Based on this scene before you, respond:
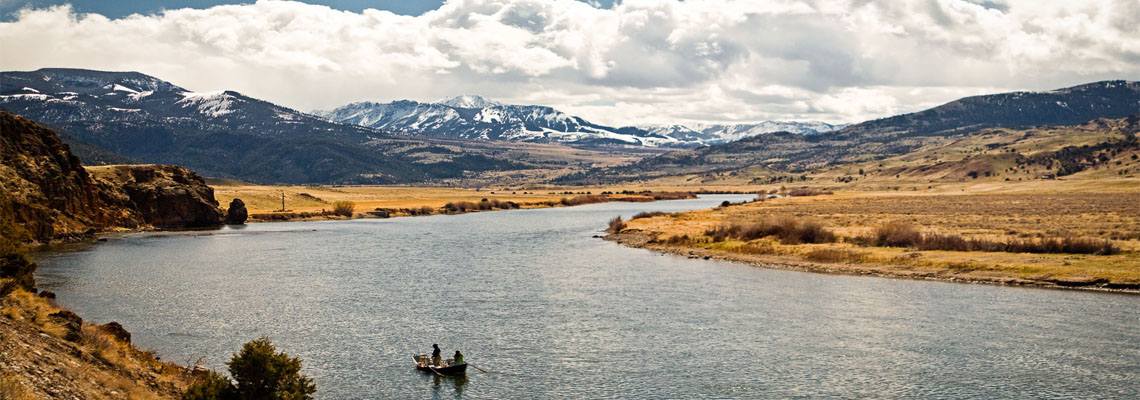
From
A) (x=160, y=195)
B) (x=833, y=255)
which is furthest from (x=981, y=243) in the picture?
(x=160, y=195)

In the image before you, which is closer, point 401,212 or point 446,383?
point 446,383

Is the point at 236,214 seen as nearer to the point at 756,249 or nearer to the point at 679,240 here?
the point at 679,240

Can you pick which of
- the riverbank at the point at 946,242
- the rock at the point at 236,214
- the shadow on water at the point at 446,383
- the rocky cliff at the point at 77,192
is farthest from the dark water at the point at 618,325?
the rock at the point at 236,214

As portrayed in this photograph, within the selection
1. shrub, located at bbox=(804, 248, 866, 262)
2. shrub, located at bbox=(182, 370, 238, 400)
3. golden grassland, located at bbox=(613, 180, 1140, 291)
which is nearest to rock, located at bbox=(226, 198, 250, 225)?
golden grassland, located at bbox=(613, 180, 1140, 291)

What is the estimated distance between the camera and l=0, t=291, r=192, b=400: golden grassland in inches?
846

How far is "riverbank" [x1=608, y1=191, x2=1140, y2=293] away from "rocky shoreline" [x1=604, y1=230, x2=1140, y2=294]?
2.9 inches

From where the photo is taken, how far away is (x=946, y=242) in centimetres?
7150

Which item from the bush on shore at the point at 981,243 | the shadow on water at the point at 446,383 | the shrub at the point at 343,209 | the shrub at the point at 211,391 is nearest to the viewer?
the shrub at the point at 211,391

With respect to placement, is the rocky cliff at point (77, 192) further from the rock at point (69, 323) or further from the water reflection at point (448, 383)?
the water reflection at point (448, 383)

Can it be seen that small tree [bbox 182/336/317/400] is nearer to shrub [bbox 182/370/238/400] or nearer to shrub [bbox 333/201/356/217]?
shrub [bbox 182/370/238/400]

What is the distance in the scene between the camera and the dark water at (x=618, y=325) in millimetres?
33500

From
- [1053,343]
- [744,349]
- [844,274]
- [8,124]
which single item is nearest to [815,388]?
[744,349]

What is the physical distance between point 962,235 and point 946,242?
7479mm

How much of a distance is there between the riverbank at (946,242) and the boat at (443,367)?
130 feet
